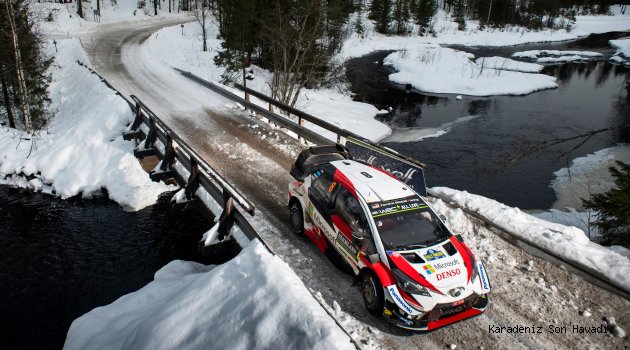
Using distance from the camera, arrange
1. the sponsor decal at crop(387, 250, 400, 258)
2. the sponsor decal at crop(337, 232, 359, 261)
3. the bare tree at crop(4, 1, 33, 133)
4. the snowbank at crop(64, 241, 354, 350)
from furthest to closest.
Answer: the bare tree at crop(4, 1, 33, 133) → the sponsor decal at crop(337, 232, 359, 261) → the sponsor decal at crop(387, 250, 400, 258) → the snowbank at crop(64, 241, 354, 350)

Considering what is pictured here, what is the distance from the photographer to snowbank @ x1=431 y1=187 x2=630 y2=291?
26.2ft

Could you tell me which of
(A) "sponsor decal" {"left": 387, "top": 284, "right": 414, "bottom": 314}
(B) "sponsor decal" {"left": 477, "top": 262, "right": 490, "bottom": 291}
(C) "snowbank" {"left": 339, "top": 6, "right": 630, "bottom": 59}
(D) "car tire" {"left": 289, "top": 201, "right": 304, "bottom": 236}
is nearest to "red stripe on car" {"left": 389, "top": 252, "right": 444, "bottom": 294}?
(A) "sponsor decal" {"left": 387, "top": 284, "right": 414, "bottom": 314}

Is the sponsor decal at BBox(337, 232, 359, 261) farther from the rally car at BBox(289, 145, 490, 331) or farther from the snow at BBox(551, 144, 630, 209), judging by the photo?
the snow at BBox(551, 144, 630, 209)

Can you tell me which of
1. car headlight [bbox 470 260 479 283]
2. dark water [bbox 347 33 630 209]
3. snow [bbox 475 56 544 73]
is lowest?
dark water [bbox 347 33 630 209]

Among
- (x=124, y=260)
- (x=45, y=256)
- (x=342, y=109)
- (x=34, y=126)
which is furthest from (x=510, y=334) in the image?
(x=34, y=126)

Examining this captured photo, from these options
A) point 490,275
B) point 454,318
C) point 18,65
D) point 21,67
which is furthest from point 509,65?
point 454,318

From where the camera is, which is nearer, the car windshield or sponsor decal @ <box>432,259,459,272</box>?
sponsor decal @ <box>432,259,459,272</box>

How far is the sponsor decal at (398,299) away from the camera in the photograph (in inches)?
249

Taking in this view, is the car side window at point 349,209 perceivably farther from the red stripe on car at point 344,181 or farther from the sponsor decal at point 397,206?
the sponsor decal at point 397,206

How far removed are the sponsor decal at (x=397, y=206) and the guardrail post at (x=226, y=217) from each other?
3.32 m

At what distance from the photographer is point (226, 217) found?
9125 mm

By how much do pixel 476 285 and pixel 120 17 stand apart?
2595 inches

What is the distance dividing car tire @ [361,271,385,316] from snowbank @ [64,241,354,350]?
1.09 m

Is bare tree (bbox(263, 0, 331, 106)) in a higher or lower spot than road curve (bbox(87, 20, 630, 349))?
higher
